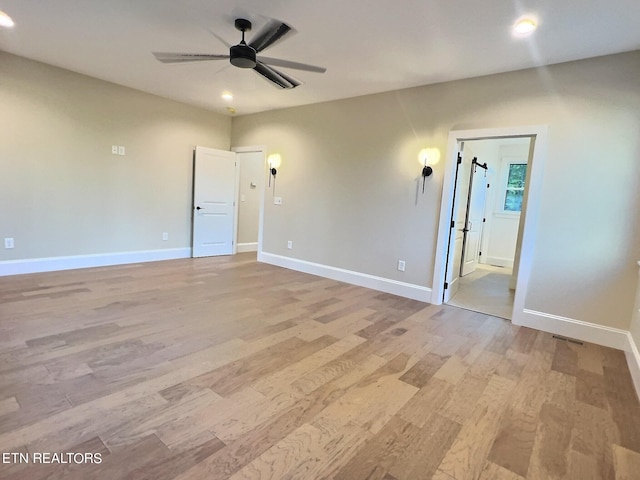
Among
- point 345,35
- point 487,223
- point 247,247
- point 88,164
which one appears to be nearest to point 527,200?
point 345,35

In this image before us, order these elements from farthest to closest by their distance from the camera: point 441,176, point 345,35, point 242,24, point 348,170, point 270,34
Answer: point 348,170, point 441,176, point 345,35, point 242,24, point 270,34

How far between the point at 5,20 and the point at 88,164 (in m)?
1.99

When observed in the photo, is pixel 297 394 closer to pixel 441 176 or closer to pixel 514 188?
pixel 441 176

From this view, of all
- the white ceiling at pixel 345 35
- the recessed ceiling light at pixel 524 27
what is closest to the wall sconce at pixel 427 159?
the white ceiling at pixel 345 35

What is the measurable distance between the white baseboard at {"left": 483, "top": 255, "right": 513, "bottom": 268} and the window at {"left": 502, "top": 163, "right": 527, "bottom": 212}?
1065 mm

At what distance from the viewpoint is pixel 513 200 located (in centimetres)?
713

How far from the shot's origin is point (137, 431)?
166 cm

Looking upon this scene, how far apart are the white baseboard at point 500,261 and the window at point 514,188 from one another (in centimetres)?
107

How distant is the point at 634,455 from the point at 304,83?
14.5 feet

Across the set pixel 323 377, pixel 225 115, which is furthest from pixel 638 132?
pixel 225 115

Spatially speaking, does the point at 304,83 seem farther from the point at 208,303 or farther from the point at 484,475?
the point at 484,475

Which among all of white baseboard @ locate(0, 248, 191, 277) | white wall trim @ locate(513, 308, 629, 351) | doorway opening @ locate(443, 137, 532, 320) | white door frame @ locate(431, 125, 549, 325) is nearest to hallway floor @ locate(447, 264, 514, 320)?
doorway opening @ locate(443, 137, 532, 320)

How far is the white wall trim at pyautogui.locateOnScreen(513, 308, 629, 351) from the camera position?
3086 mm

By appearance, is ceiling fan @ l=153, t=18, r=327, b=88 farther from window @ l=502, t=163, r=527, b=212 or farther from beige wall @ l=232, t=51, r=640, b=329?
window @ l=502, t=163, r=527, b=212
